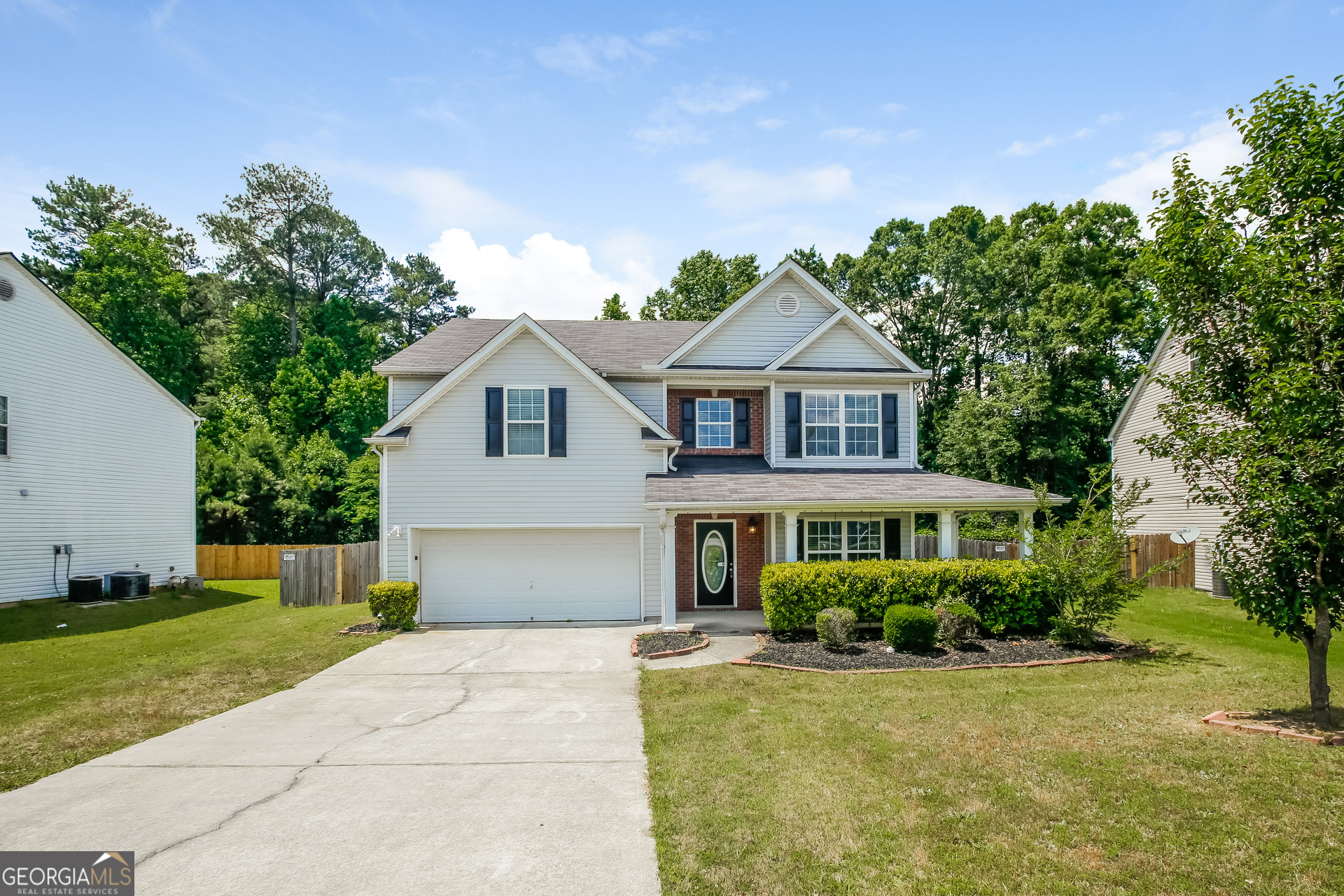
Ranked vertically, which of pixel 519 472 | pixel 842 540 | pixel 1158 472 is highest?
pixel 519 472

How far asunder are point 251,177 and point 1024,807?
4834 cm

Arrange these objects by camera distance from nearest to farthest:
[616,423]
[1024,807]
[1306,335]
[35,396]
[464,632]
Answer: [1024,807]
[1306,335]
[464,632]
[616,423]
[35,396]

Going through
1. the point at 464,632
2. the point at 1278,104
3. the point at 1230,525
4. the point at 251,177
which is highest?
the point at 251,177

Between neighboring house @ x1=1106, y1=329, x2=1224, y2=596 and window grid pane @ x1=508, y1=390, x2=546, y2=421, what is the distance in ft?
51.8

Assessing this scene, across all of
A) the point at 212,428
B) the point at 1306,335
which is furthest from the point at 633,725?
the point at 212,428

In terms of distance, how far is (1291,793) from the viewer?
6172 millimetres

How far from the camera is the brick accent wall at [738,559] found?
17.5 meters

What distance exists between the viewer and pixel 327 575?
20.5 meters

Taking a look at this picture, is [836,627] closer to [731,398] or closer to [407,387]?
[731,398]

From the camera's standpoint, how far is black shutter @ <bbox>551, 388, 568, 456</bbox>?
1653 cm

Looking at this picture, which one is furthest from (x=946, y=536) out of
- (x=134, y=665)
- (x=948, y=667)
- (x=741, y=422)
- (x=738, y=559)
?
(x=134, y=665)

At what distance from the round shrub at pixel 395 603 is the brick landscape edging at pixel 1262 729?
13956mm

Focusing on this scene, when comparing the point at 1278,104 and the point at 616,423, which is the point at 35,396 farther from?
the point at 1278,104

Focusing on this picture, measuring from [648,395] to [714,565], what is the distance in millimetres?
4625
